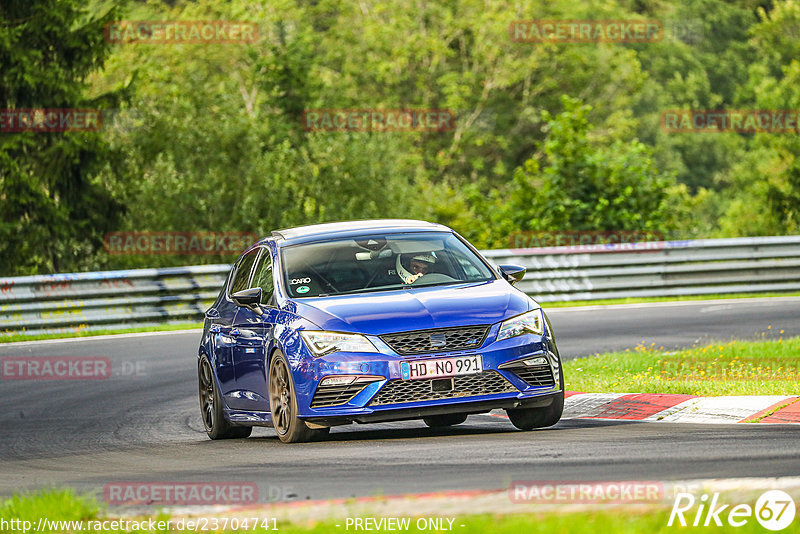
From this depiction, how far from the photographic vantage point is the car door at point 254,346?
984cm

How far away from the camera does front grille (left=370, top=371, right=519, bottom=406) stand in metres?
8.88

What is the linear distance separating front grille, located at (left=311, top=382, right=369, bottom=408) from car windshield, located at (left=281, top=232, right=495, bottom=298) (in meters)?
1.00

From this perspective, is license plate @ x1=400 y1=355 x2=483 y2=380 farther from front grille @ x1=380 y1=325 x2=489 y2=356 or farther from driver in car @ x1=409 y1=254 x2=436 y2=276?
driver in car @ x1=409 y1=254 x2=436 y2=276

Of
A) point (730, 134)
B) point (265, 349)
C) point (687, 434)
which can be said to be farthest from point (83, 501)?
point (730, 134)

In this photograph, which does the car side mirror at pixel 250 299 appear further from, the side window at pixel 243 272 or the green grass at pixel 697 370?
the green grass at pixel 697 370

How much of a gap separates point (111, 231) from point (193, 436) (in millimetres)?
21950

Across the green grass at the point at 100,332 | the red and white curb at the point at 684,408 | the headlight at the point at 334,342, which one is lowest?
the green grass at the point at 100,332

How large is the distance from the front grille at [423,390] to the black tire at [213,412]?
2383mm

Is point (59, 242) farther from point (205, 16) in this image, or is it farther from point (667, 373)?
point (205, 16)

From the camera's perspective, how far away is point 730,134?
78.3m

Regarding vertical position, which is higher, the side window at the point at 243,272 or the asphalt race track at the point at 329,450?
the side window at the point at 243,272

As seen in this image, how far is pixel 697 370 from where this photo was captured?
12.8 metres

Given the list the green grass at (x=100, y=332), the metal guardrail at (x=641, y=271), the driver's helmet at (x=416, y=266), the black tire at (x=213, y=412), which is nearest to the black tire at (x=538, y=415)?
the driver's helmet at (x=416, y=266)

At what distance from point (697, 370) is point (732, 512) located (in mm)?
7360
